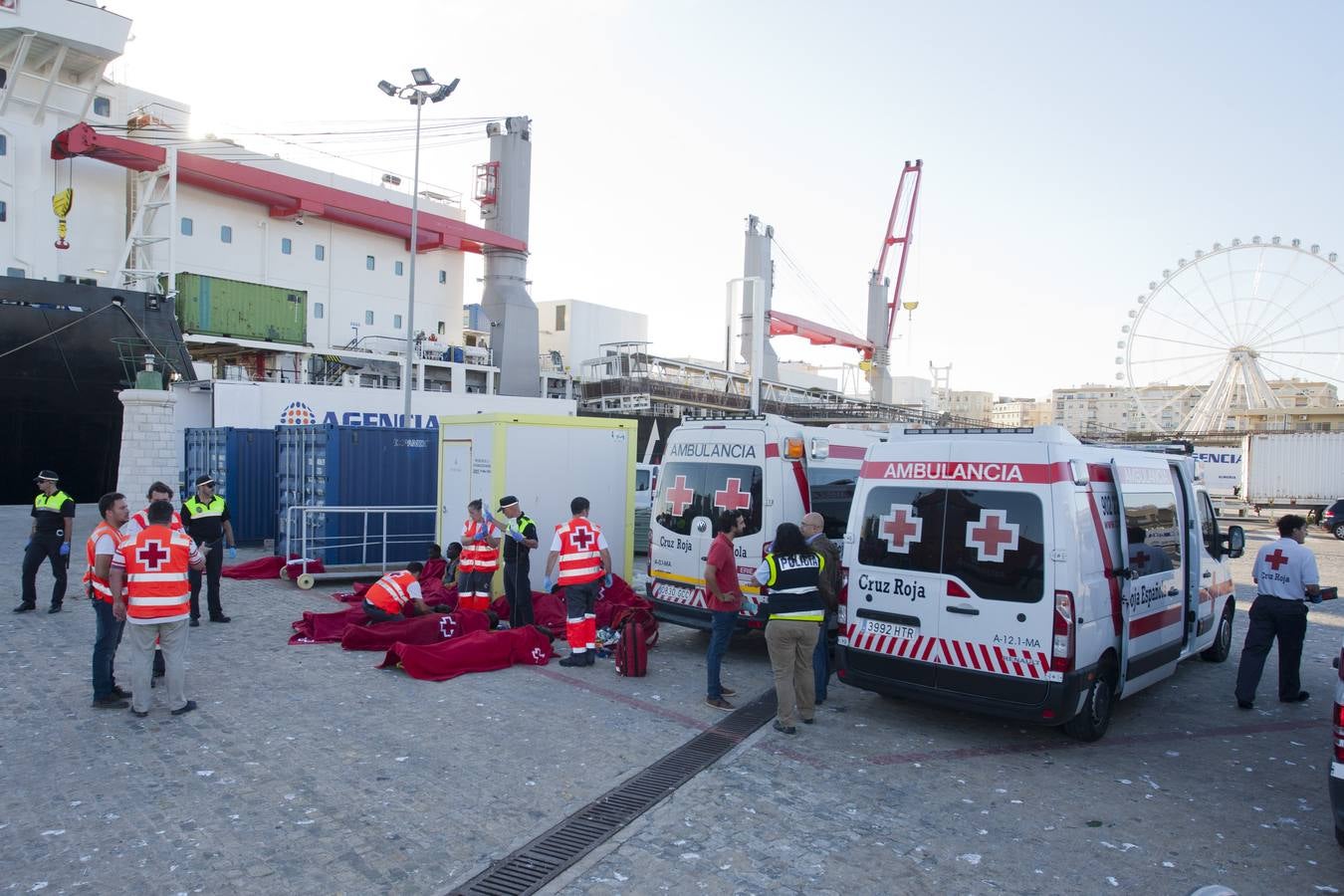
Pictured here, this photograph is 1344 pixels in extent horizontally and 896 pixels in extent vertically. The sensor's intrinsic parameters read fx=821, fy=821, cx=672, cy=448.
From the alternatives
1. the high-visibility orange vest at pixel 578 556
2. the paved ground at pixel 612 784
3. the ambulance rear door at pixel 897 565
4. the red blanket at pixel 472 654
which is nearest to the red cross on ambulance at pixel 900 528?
the ambulance rear door at pixel 897 565

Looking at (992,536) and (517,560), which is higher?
(992,536)

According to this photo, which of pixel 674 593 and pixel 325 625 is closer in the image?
pixel 674 593

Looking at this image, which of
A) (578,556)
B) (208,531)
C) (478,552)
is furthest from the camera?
(208,531)

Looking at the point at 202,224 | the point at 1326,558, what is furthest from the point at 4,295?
the point at 1326,558

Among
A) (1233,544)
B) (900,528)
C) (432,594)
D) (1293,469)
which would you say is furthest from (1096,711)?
(1293,469)

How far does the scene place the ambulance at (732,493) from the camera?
8.27 metres

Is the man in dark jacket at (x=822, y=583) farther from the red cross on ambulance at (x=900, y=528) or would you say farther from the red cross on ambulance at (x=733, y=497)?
the red cross on ambulance at (x=733, y=497)

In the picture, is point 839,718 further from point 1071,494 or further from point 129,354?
point 129,354

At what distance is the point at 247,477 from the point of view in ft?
55.2

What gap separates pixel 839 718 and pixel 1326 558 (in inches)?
793

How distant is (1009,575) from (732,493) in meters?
3.27

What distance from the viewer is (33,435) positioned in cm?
2283

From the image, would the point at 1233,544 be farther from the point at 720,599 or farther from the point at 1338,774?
the point at 720,599

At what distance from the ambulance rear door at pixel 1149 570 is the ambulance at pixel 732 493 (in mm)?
2587
